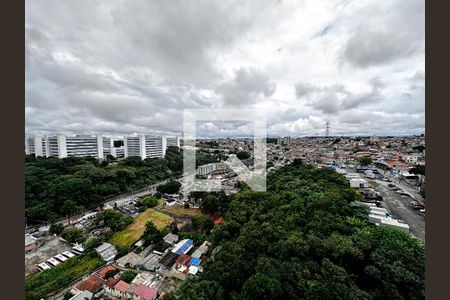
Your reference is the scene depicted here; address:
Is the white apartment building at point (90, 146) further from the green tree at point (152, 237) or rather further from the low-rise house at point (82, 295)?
the low-rise house at point (82, 295)

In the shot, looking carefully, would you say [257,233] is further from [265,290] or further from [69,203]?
[69,203]

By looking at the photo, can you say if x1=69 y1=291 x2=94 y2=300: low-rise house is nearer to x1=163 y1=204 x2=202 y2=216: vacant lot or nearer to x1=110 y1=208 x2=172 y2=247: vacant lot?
x1=110 y1=208 x2=172 y2=247: vacant lot

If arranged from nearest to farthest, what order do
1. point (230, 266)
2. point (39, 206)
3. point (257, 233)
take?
point (230, 266), point (257, 233), point (39, 206)

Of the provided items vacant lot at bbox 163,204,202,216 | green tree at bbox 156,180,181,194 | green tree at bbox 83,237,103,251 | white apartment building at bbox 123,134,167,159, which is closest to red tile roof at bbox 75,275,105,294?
green tree at bbox 83,237,103,251

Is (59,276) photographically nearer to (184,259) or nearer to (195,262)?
(184,259)

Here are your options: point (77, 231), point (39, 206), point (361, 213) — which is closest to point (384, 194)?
point (361, 213)

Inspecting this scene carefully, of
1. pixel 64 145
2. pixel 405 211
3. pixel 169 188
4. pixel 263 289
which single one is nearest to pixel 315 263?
pixel 263 289
